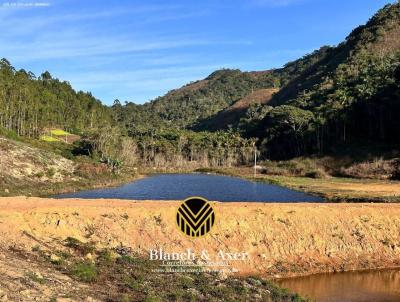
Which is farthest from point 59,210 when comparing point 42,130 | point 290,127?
point 290,127

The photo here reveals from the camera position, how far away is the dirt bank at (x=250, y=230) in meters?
26.0

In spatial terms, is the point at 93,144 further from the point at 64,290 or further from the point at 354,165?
the point at 64,290

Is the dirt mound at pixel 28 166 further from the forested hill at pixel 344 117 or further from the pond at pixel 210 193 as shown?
the forested hill at pixel 344 117

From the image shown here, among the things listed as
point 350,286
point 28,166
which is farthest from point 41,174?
point 350,286

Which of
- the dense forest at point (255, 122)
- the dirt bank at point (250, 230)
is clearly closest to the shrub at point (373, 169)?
the dense forest at point (255, 122)

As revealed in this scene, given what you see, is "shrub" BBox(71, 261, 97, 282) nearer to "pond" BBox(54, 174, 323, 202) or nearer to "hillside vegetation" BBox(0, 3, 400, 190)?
"pond" BBox(54, 174, 323, 202)

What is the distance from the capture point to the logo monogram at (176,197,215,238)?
28.2m

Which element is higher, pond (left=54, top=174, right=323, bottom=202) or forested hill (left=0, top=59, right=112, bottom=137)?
forested hill (left=0, top=59, right=112, bottom=137)

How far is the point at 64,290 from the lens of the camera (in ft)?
54.0

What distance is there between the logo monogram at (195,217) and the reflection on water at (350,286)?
5.49m

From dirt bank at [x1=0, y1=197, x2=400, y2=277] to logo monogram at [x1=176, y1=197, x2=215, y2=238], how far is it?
48 cm

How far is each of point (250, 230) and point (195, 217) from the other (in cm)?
360

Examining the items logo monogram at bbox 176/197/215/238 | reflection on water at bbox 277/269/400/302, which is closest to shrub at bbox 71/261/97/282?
logo monogram at bbox 176/197/215/238

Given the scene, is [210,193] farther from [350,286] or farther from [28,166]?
[350,286]
